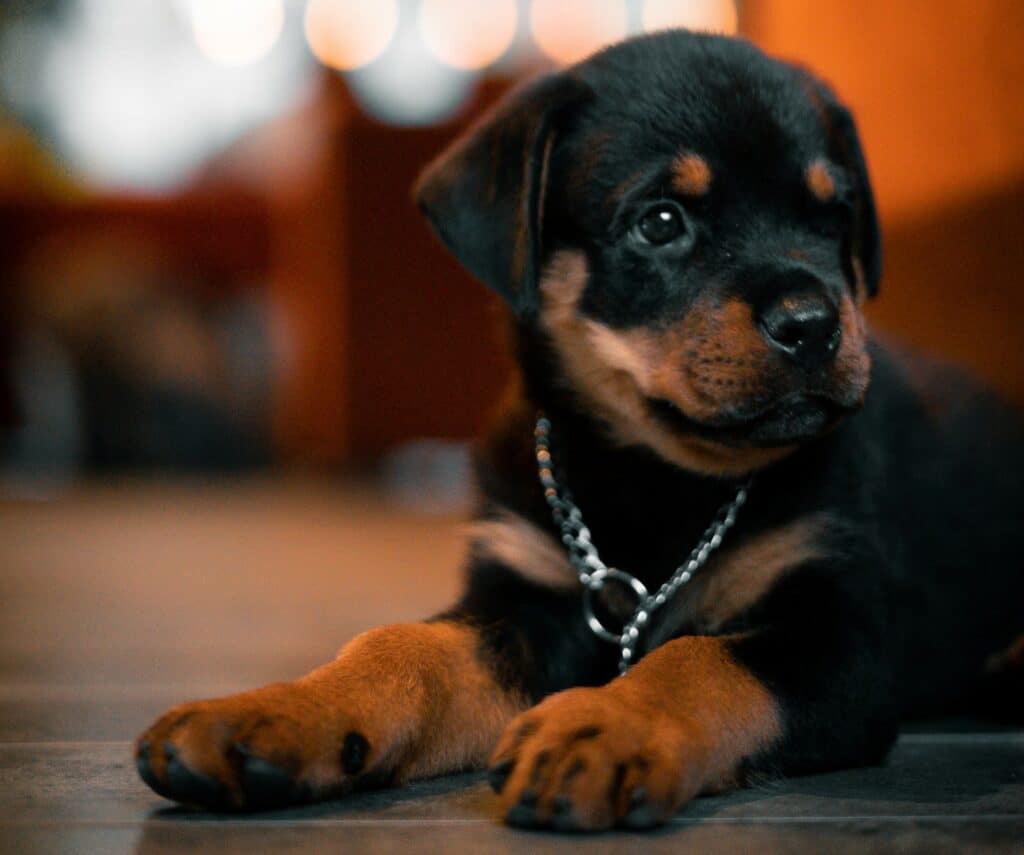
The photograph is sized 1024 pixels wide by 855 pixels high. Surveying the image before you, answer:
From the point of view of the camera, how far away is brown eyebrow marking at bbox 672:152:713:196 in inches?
77.7

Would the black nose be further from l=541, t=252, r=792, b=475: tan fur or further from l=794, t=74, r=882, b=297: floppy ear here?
l=794, t=74, r=882, b=297: floppy ear

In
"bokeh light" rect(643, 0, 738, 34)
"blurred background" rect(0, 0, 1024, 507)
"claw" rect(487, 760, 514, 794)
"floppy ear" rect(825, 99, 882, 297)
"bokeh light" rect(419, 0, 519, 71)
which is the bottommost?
"blurred background" rect(0, 0, 1024, 507)

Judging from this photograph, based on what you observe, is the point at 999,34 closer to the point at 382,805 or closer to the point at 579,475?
the point at 579,475

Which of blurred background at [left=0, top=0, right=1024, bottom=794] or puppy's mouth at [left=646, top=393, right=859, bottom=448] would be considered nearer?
puppy's mouth at [left=646, top=393, right=859, bottom=448]

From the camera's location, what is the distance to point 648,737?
1.43 meters

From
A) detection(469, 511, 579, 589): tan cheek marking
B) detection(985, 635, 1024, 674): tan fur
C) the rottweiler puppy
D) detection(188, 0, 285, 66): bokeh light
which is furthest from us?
detection(188, 0, 285, 66): bokeh light

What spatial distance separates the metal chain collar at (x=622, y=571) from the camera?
1.94m

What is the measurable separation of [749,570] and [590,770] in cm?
61

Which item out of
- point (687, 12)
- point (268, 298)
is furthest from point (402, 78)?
point (687, 12)

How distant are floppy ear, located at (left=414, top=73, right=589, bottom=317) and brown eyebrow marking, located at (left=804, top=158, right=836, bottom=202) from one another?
389mm

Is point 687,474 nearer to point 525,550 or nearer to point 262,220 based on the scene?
point 525,550

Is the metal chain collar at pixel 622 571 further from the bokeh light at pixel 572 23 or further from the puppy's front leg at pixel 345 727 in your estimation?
the bokeh light at pixel 572 23

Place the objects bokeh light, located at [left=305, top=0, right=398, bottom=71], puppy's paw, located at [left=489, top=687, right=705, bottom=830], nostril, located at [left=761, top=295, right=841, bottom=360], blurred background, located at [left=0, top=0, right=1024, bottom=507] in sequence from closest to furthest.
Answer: puppy's paw, located at [left=489, top=687, right=705, bottom=830], nostril, located at [left=761, top=295, right=841, bottom=360], blurred background, located at [left=0, top=0, right=1024, bottom=507], bokeh light, located at [left=305, top=0, right=398, bottom=71]

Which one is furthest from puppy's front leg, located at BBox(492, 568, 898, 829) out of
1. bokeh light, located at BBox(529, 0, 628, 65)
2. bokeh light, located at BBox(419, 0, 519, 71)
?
bokeh light, located at BBox(419, 0, 519, 71)
